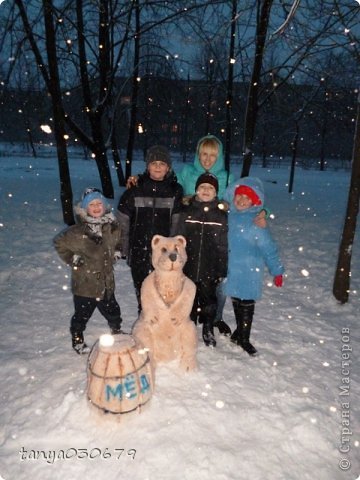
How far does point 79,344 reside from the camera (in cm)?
374

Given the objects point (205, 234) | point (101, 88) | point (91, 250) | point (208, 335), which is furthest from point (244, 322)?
point (101, 88)

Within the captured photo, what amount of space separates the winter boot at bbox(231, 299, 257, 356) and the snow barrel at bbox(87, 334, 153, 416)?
4.66ft

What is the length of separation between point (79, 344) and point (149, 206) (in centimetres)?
166

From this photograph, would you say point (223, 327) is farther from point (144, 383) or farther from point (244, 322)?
point (144, 383)

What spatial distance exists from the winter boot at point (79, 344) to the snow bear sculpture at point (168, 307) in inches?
34.6

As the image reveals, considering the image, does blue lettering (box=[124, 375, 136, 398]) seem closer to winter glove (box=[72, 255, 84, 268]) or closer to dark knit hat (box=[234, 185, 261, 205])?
winter glove (box=[72, 255, 84, 268])

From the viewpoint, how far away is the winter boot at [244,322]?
3.73 m

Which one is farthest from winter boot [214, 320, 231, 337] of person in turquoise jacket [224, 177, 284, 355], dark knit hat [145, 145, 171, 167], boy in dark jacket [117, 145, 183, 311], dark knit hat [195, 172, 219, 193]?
dark knit hat [145, 145, 171, 167]

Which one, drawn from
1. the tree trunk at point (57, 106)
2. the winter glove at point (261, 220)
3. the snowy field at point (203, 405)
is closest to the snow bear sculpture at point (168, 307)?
the snowy field at point (203, 405)

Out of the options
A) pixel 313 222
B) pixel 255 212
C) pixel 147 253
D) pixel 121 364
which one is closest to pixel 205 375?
pixel 121 364

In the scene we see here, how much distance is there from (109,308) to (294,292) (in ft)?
10.7

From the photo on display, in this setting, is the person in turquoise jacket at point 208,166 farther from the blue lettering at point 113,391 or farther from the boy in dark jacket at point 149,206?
the blue lettering at point 113,391

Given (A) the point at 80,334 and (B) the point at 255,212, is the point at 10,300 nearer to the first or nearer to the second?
(A) the point at 80,334

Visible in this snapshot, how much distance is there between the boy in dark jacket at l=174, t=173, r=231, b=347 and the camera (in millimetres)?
3484
